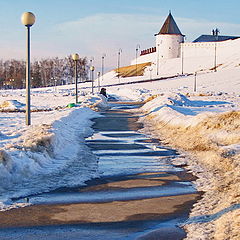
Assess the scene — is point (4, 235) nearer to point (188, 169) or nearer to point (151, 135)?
point (188, 169)

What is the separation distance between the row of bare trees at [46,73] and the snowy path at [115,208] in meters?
142

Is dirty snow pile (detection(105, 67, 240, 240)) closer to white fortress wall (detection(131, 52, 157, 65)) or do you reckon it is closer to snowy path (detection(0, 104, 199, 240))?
snowy path (detection(0, 104, 199, 240))

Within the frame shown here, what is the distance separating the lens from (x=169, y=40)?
138 metres

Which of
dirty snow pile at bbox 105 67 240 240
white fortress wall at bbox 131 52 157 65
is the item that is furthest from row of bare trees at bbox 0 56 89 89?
dirty snow pile at bbox 105 67 240 240

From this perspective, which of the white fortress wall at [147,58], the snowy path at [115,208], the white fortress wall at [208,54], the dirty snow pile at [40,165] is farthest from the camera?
the white fortress wall at [147,58]

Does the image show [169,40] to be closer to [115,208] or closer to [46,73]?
[46,73]

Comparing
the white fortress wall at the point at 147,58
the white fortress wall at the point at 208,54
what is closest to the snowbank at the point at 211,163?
the white fortress wall at the point at 208,54

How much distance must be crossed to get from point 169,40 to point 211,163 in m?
132

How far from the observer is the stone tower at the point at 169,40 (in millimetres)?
138000

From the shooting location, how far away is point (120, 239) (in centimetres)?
489

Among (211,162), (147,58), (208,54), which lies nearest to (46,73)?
(147,58)

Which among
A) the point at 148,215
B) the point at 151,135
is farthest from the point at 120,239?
the point at 151,135

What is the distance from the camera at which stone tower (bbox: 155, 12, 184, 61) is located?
138000mm

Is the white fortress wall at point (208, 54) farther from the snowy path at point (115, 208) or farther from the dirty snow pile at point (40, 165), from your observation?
the snowy path at point (115, 208)
